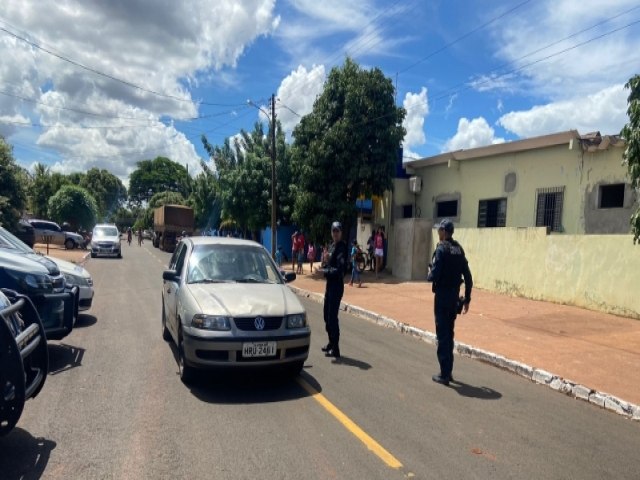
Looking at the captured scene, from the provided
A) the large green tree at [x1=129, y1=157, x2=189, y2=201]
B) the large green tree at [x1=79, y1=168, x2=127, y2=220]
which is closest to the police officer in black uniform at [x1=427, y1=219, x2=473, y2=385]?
the large green tree at [x1=79, y1=168, x2=127, y2=220]

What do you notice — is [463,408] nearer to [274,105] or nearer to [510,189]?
[510,189]

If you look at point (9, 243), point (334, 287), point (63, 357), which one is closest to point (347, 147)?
point (334, 287)

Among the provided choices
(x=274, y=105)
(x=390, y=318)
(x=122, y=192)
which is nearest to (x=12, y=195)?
(x=274, y=105)

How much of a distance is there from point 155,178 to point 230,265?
303ft

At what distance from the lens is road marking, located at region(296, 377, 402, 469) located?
3867mm

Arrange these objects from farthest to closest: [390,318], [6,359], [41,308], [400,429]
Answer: [390,318]
[41,308]
[400,429]
[6,359]

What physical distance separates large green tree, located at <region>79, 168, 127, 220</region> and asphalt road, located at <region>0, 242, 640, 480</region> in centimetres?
7279

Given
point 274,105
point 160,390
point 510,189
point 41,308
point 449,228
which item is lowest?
point 160,390

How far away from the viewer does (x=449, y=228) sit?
6.02m

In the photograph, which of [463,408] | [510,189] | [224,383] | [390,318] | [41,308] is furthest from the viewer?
[510,189]

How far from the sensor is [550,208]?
14180 mm

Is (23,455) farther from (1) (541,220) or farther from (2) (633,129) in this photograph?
(1) (541,220)

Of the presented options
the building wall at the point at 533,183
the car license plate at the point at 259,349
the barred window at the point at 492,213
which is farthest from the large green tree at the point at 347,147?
the car license plate at the point at 259,349

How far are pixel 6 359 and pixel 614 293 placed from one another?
11339mm
